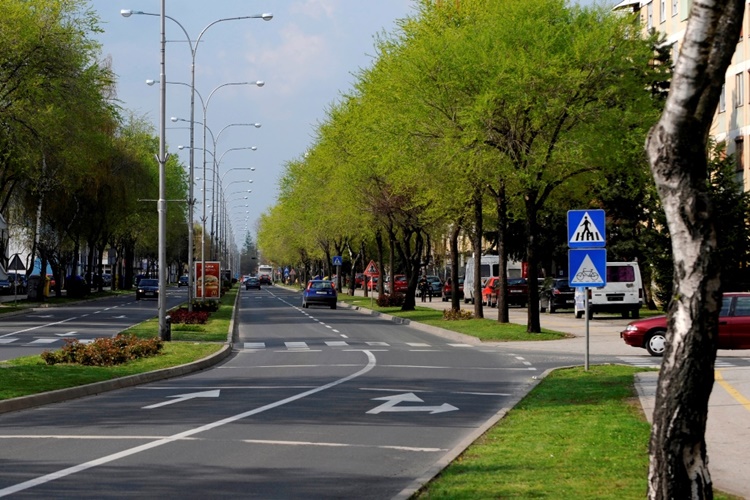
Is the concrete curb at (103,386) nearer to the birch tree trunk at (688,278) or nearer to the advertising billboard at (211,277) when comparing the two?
the birch tree trunk at (688,278)

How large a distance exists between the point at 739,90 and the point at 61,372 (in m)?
41.5

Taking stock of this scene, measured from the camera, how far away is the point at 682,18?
59625 millimetres

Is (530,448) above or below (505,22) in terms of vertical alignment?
below

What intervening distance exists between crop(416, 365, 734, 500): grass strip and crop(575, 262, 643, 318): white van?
3163 cm

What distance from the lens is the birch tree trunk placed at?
22.3ft

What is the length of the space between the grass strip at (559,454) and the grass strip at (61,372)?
711 cm

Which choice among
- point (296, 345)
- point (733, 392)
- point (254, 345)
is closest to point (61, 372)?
point (733, 392)

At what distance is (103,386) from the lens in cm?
1925

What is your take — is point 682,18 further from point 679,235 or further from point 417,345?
point 679,235

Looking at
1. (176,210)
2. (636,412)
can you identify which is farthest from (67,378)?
(176,210)

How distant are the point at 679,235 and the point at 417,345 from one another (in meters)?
26.3

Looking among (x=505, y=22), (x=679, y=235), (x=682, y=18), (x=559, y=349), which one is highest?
(x=682, y=18)

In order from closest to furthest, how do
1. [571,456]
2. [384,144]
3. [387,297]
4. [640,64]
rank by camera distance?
1. [571,456]
2. [640,64]
3. [384,144]
4. [387,297]

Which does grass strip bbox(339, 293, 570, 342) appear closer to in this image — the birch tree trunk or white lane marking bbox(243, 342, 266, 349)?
white lane marking bbox(243, 342, 266, 349)
